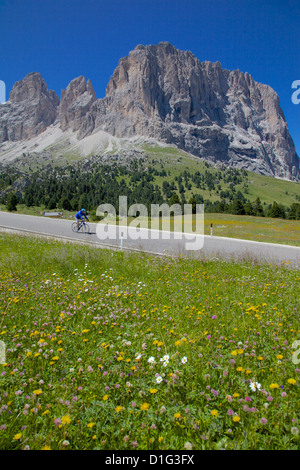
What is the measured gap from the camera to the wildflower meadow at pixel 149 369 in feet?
8.29

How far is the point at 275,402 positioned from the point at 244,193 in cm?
19915

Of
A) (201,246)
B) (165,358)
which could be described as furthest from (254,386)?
(201,246)

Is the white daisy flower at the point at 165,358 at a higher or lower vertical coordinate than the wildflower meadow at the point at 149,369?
higher

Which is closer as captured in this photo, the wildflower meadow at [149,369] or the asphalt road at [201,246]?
the wildflower meadow at [149,369]

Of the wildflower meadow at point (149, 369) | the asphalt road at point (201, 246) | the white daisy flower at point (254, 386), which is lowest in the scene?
the wildflower meadow at point (149, 369)

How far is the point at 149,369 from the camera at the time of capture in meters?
3.44

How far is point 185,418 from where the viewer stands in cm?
261

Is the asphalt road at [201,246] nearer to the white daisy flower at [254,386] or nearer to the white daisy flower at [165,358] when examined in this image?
the white daisy flower at [165,358]

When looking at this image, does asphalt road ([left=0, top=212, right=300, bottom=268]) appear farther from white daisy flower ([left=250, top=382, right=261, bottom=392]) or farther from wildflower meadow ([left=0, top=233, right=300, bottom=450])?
white daisy flower ([left=250, top=382, right=261, bottom=392])

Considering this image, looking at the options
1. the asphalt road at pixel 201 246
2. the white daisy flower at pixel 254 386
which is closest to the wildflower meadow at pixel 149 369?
the white daisy flower at pixel 254 386

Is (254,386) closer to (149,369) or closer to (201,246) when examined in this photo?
(149,369)

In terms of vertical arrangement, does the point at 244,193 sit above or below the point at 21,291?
above
